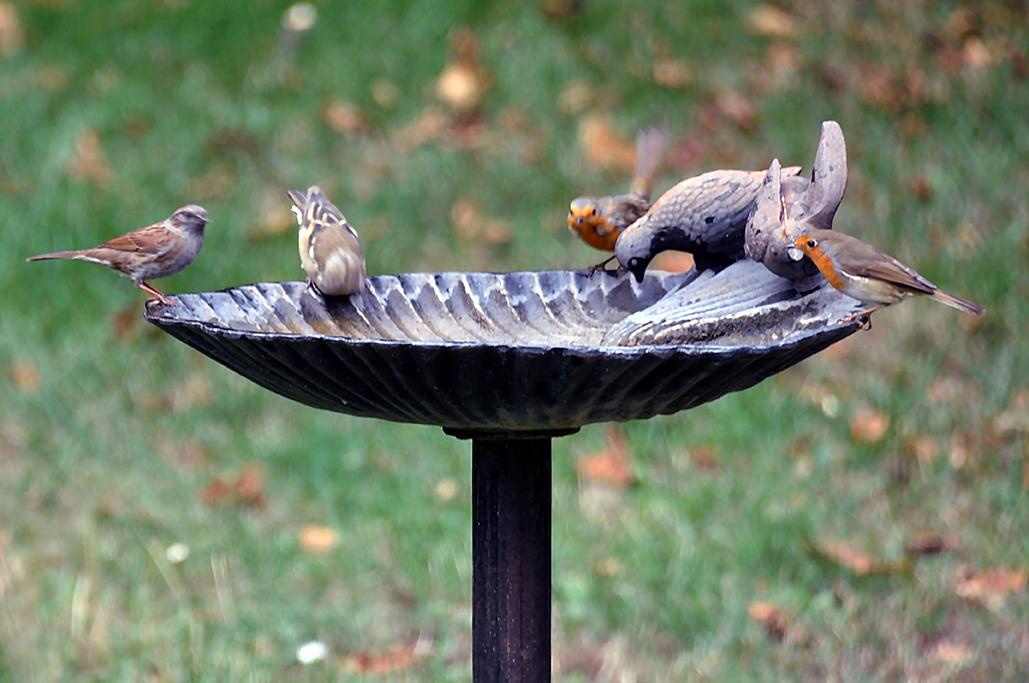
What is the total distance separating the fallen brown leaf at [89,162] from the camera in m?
7.59

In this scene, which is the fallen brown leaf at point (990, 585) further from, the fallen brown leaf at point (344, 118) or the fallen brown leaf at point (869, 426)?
the fallen brown leaf at point (344, 118)

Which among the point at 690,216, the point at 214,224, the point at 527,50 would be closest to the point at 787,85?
the point at 527,50

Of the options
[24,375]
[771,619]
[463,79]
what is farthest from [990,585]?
[463,79]

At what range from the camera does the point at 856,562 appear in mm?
5062

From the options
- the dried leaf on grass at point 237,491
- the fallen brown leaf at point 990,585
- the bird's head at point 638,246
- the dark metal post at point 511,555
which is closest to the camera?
the dark metal post at point 511,555

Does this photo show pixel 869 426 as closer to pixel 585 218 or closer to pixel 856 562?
pixel 856 562

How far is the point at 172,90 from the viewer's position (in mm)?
8273

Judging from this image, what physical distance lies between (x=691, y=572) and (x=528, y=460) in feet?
6.79

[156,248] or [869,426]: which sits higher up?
[156,248]

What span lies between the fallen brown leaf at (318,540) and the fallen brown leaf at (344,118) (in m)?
3.09

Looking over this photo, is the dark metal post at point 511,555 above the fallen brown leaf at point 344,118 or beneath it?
beneath

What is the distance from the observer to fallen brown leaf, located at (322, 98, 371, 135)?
26.4 ft

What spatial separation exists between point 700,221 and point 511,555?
2.69ft

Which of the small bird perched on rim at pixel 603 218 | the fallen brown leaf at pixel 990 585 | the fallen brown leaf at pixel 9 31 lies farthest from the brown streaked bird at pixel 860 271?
the fallen brown leaf at pixel 9 31
